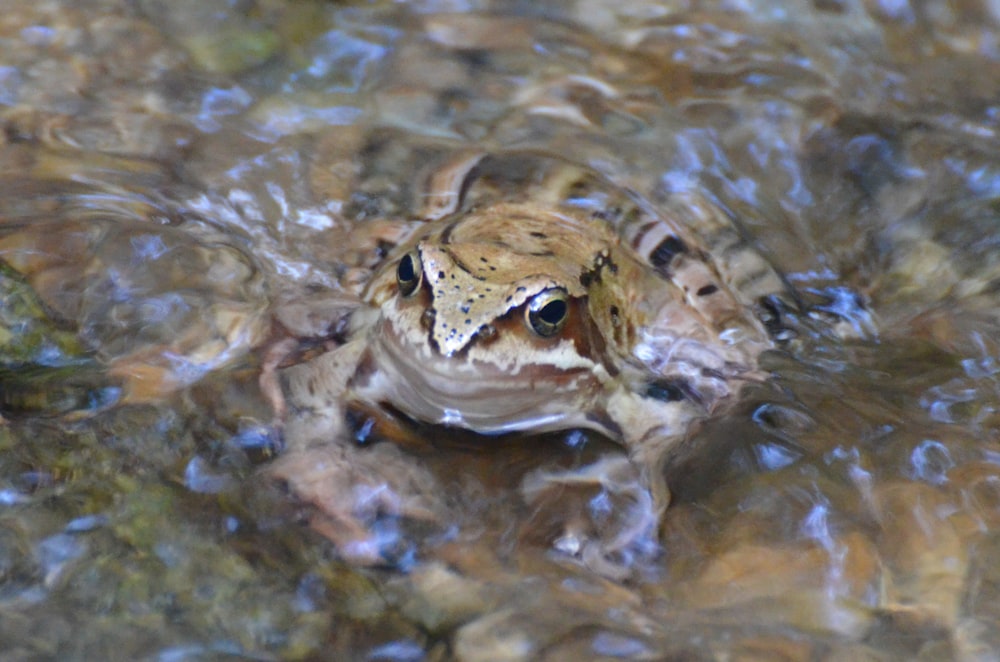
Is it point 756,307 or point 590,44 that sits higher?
point 590,44

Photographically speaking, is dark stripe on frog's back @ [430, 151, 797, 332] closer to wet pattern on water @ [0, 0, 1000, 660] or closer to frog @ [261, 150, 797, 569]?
frog @ [261, 150, 797, 569]

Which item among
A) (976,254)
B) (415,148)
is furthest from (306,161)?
(976,254)

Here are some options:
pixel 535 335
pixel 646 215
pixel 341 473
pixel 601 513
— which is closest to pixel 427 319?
pixel 535 335

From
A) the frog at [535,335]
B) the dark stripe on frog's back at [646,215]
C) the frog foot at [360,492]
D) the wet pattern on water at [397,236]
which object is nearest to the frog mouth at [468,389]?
the frog at [535,335]

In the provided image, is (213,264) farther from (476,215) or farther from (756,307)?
(756,307)

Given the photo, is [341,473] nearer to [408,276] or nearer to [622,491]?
[408,276]

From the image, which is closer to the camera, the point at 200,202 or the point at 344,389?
the point at 344,389

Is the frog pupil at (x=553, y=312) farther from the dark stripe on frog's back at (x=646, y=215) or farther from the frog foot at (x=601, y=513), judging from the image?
the dark stripe on frog's back at (x=646, y=215)
